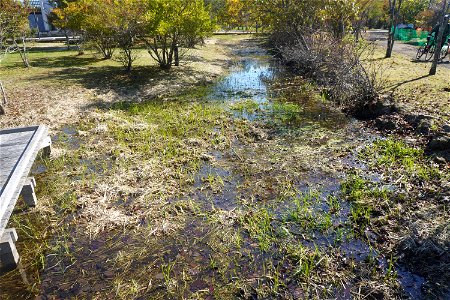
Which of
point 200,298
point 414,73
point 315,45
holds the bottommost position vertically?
point 200,298

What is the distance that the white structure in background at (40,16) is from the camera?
3922cm

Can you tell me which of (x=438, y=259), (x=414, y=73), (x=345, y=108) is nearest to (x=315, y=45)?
(x=414, y=73)

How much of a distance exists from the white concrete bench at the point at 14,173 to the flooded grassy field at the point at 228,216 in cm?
31

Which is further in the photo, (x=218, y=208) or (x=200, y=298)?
(x=218, y=208)

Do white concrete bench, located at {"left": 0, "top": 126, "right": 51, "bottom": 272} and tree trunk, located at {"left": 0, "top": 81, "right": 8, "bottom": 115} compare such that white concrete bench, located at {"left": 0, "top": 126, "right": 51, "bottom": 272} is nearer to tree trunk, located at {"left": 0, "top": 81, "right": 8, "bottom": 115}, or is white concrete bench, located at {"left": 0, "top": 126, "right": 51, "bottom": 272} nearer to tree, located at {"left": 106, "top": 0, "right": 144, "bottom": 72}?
tree trunk, located at {"left": 0, "top": 81, "right": 8, "bottom": 115}

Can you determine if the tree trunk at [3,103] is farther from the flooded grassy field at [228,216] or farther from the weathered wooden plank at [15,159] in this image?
the weathered wooden plank at [15,159]

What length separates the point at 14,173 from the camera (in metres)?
5.75

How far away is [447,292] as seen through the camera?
4.30 m

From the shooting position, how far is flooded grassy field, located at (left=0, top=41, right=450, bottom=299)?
4.62m

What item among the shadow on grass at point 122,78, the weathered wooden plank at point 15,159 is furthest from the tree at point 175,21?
the weathered wooden plank at point 15,159

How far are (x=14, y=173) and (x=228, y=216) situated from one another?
393 cm

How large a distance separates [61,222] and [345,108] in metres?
10.0

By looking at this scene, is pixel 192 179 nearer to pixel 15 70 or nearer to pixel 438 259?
pixel 438 259

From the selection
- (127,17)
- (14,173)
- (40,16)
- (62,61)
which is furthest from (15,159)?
(40,16)
